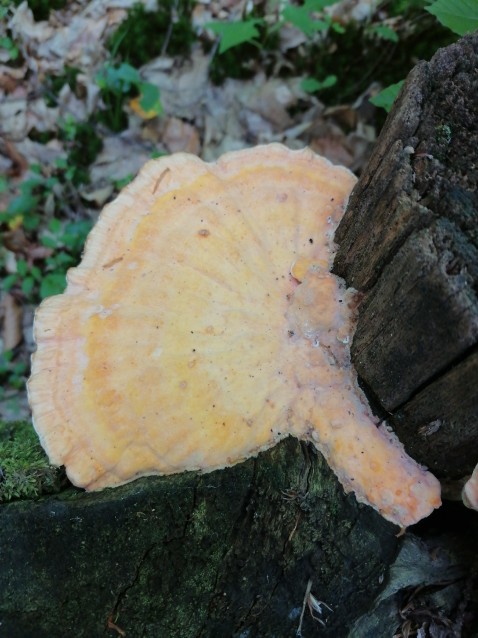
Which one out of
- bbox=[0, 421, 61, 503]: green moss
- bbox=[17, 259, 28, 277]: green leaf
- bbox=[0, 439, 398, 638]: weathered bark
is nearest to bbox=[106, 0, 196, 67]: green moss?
bbox=[17, 259, 28, 277]: green leaf

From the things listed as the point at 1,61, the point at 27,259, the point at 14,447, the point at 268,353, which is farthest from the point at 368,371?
the point at 1,61

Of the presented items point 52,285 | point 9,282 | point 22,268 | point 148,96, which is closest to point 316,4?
point 148,96

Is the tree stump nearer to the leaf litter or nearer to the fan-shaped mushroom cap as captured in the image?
the fan-shaped mushroom cap

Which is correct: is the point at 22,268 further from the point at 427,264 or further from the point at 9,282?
the point at 427,264

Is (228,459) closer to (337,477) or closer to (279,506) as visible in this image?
(279,506)

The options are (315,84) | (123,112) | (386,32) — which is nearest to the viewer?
(386,32)

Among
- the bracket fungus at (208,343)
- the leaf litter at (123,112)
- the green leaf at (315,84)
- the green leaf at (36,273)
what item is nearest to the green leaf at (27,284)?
the green leaf at (36,273)

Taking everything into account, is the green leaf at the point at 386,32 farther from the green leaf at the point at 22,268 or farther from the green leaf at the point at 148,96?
the green leaf at the point at 22,268
